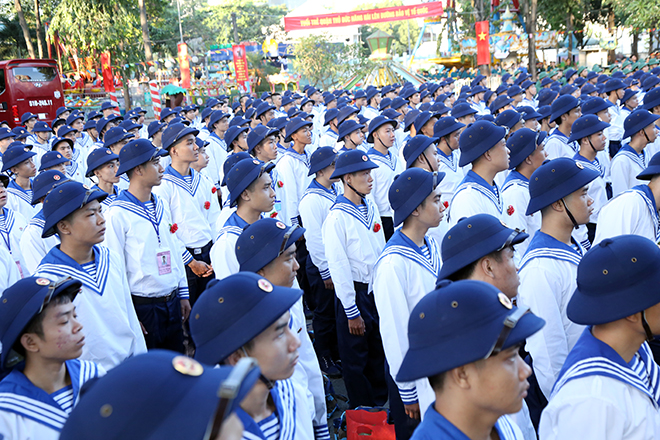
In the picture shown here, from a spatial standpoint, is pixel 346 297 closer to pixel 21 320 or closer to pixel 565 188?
pixel 565 188

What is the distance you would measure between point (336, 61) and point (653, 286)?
36544 mm

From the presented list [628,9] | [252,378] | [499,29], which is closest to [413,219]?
[252,378]

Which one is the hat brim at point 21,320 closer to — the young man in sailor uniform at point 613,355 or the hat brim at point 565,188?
the young man in sailor uniform at point 613,355

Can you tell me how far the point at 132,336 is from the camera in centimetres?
377

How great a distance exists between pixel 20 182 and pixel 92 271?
4432 millimetres

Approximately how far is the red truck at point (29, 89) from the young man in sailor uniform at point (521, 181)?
1890cm

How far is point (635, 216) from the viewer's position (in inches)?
161

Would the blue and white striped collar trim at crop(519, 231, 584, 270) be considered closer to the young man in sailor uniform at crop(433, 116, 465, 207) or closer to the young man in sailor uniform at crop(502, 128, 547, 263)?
the young man in sailor uniform at crop(502, 128, 547, 263)

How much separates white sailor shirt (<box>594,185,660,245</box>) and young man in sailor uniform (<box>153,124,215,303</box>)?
143 inches

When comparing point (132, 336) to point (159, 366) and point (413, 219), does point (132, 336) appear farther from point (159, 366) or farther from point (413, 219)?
point (159, 366)

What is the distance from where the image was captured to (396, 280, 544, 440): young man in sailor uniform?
1.88 m

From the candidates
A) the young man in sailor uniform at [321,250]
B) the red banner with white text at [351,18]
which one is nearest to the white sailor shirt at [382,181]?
the young man in sailor uniform at [321,250]

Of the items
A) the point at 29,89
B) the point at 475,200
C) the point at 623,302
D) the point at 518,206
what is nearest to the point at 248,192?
the point at 475,200

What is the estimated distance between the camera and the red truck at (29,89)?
19281 mm
